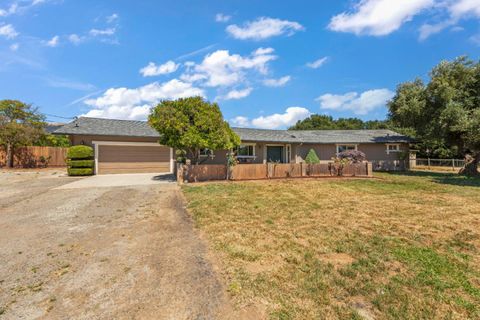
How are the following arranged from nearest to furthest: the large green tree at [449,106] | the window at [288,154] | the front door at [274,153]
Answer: the large green tree at [449,106] < the front door at [274,153] < the window at [288,154]

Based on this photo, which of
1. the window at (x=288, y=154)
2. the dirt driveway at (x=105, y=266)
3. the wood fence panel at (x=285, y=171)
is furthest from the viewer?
the window at (x=288, y=154)

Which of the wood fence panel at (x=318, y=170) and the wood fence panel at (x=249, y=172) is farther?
the wood fence panel at (x=318, y=170)

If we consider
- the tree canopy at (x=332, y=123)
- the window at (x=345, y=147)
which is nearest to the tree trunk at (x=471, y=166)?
the window at (x=345, y=147)

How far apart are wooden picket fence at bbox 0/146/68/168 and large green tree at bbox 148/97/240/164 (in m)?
16.0

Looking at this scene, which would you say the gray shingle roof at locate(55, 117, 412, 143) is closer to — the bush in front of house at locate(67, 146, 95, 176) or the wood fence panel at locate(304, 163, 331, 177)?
the bush in front of house at locate(67, 146, 95, 176)

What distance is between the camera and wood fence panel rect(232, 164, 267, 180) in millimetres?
13141

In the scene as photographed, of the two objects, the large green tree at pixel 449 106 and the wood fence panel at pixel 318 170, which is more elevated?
the large green tree at pixel 449 106

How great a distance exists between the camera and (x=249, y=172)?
1342cm

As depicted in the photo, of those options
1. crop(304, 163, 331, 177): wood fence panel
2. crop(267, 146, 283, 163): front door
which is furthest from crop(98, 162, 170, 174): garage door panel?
crop(304, 163, 331, 177): wood fence panel

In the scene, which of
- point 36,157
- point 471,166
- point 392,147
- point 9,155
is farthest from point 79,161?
point 471,166

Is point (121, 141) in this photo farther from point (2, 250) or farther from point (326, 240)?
point (326, 240)

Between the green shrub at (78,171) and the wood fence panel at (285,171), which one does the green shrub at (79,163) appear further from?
the wood fence panel at (285,171)

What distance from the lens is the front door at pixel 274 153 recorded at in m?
20.0

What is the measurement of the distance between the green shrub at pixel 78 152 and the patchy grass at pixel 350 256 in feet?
37.3
